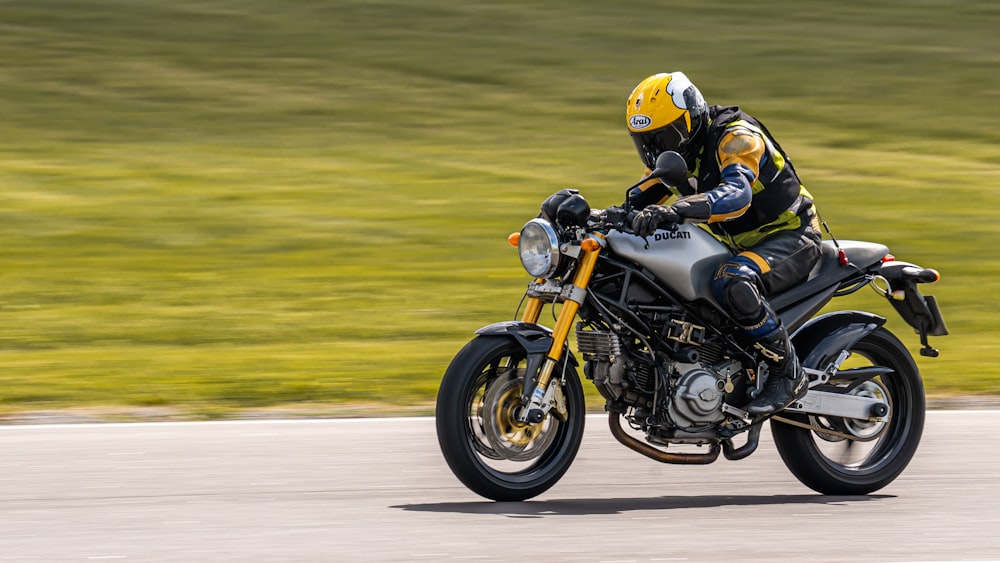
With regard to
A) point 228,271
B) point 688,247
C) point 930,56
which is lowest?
point 228,271

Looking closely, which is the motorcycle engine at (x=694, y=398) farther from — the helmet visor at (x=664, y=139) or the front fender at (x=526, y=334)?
the helmet visor at (x=664, y=139)

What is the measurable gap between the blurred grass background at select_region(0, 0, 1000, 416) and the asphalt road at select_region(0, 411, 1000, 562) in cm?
166

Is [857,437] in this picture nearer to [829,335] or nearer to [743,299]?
[829,335]

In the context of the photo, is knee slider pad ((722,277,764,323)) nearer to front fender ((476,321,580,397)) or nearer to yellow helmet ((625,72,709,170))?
yellow helmet ((625,72,709,170))

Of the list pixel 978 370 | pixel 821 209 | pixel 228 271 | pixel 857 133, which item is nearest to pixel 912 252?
pixel 821 209

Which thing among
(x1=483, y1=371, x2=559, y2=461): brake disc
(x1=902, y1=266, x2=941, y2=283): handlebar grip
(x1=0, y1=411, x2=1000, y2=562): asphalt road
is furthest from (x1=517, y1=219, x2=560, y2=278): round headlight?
(x1=902, y1=266, x2=941, y2=283): handlebar grip

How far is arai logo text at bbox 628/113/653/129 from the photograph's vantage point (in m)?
6.50

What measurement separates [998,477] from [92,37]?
2639cm

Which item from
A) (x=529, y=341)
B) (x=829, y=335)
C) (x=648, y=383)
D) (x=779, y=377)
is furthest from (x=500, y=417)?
(x=829, y=335)

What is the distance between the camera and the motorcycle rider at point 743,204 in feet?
Answer: 20.9

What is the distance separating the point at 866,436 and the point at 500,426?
1.73 meters

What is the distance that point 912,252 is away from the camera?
1620cm

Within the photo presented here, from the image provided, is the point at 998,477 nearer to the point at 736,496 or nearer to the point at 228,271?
the point at 736,496

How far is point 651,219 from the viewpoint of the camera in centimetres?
611
